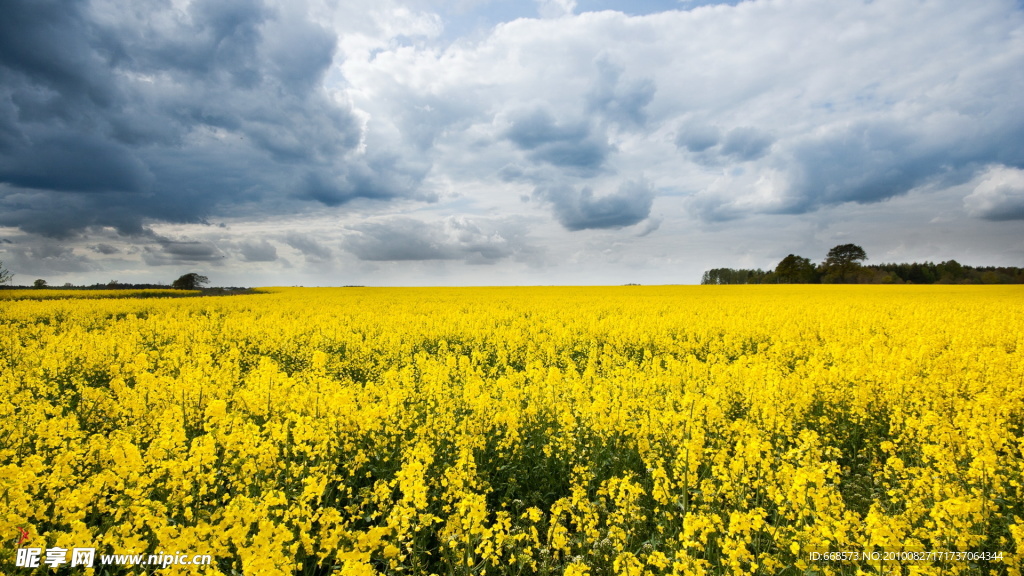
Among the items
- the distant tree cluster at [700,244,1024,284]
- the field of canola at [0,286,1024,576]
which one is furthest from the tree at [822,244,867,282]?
the field of canola at [0,286,1024,576]

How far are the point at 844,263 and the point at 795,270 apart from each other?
736 centimetres

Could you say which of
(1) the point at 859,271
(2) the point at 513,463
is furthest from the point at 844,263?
(2) the point at 513,463

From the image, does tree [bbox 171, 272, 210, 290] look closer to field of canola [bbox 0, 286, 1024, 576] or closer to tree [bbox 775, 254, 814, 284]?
field of canola [bbox 0, 286, 1024, 576]

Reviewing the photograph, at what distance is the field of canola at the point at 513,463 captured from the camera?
2980mm

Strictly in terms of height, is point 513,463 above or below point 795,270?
below

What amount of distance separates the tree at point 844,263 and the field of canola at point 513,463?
77.6 m

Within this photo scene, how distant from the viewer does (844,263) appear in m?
76.2

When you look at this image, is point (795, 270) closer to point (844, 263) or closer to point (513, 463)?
point (844, 263)

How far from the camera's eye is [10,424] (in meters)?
4.69

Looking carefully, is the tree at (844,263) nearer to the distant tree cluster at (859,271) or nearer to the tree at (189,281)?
the distant tree cluster at (859,271)

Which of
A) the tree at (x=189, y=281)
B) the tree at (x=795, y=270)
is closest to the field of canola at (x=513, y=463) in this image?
the tree at (x=189, y=281)

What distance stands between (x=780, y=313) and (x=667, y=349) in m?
9.79

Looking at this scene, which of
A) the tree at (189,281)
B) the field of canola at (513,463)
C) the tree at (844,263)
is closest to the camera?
the field of canola at (513,463)

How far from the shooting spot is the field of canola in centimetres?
298
